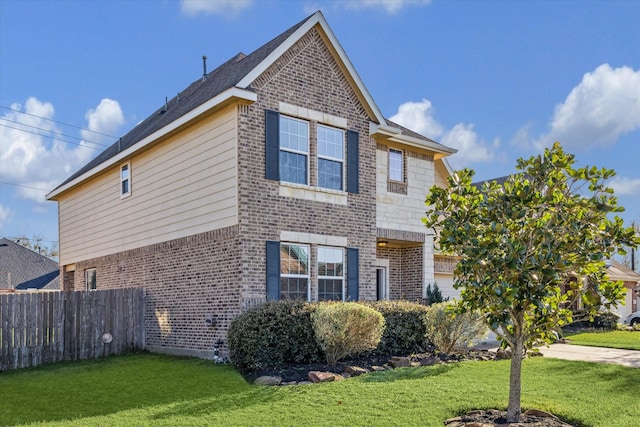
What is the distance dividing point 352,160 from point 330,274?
3.15m

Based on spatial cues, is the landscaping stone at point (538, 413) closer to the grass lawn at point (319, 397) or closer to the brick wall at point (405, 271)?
the grass lawn at point (319, 397)

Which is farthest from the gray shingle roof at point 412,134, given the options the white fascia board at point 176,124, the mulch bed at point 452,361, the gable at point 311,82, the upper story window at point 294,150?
the mulch bed at point 452,361

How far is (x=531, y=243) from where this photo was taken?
24.6 feet

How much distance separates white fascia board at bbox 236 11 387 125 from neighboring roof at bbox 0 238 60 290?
2522cm

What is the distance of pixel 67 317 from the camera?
14.9 meters

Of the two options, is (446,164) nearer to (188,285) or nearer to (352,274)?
(352,274)

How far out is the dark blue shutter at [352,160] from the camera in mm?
15527

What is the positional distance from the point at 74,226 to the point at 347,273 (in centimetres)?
1223

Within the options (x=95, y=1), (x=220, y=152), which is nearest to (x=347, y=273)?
(x=220, y=152)

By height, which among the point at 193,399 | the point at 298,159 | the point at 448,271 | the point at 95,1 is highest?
the point at 95,1

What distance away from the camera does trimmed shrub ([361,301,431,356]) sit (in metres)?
13.5

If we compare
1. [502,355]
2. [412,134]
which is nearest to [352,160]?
[412,134]

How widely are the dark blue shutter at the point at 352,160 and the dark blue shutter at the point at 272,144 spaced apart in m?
2.34

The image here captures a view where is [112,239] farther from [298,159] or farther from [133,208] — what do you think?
[298,159]
